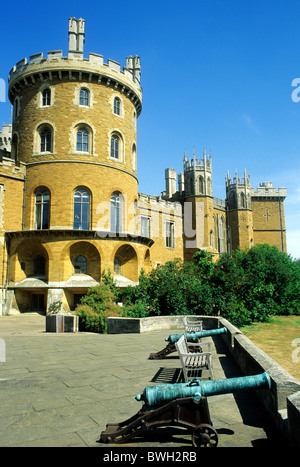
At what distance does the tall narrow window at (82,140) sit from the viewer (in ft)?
A: 72.7

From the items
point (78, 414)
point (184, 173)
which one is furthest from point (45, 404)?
point (184, 173)

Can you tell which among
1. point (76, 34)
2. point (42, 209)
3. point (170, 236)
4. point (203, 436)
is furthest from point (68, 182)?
point (203, 436)

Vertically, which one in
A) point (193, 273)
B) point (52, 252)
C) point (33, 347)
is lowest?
point (33, 347)

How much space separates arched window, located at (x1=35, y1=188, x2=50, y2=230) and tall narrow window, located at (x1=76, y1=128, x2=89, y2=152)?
3488 mm

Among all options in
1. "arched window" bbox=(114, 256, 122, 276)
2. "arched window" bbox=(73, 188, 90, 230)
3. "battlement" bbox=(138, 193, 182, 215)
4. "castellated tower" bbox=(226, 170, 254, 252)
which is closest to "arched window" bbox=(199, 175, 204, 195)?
"battlement" bbox=(138, 193, 182, 215)

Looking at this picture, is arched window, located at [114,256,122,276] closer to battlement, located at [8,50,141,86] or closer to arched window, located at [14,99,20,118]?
arched window, located at [14,99,20,118]

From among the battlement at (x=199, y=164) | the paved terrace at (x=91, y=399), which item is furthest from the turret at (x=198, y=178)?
the paved terrace at (x=91, y=399)

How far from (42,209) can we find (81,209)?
2.40 metres

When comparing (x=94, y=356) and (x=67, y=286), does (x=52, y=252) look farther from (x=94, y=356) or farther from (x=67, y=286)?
(x=94, y=356)

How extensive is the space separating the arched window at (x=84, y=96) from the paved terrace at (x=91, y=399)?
17.6m

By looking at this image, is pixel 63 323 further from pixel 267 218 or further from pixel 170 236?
pixel 267 218

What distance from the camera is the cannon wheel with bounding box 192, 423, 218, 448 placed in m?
3.36
